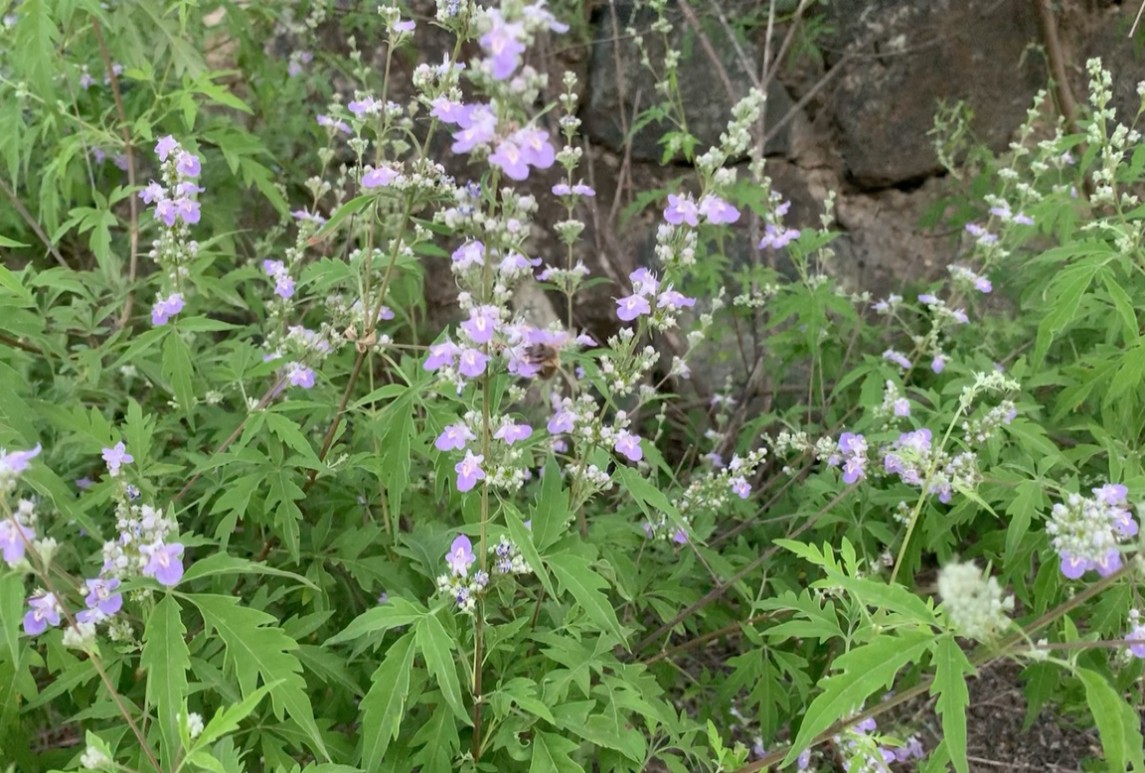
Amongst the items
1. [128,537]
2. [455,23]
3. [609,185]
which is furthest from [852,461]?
[609,185]

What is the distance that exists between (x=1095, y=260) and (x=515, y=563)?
218 centimetres

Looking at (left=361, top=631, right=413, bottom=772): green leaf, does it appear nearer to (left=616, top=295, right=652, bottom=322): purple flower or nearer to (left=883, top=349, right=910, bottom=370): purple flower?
(left=616, top=295, right=652, bottom=322): purple flower

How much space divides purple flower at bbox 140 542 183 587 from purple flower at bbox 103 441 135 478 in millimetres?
405

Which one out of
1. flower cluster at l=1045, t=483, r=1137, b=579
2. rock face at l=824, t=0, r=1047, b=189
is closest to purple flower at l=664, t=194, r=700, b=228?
flower cluster at l=1045, t=483, r=1137, b=579

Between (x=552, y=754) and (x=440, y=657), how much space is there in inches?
18.4

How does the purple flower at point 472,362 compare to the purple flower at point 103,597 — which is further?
the purple flower at point 103,597

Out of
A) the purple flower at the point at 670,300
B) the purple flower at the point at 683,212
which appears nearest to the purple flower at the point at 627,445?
the purple flower at the point at 670,300

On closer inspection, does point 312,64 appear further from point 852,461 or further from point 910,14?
point 852,461

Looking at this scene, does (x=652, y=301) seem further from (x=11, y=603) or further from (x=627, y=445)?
(x=11, y=603)

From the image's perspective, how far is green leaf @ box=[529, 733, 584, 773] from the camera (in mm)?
2162

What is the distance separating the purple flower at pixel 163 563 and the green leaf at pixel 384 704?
1.70 ft

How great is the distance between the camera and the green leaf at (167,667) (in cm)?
188

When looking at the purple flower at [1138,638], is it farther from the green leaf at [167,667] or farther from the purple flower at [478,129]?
the green leaf at [167,667]

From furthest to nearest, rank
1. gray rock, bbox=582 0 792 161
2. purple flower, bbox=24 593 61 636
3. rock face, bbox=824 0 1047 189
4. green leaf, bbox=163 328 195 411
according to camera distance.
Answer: gray rock, bbox=582 0 792 161 < rock face, bbox=824 0 1047 189 < green leaf, bbox=163 328 195 411 < purple flower, bbox=24 593 61 636
